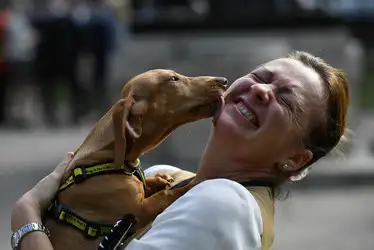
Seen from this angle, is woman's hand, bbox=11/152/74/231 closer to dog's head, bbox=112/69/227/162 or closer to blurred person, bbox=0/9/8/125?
dog's head, bbox=112/69/227/162

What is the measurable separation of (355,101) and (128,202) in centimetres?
1109

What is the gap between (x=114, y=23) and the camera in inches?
698

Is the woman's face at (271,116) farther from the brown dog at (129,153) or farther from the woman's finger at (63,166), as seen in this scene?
the woman's finger at (63,166)

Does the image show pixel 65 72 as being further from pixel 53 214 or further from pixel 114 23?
pixel 53 214

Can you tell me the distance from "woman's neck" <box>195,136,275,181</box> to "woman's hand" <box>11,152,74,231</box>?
0.42m

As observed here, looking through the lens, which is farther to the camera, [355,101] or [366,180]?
[355,101]

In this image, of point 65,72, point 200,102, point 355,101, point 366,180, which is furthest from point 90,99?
point 200,102

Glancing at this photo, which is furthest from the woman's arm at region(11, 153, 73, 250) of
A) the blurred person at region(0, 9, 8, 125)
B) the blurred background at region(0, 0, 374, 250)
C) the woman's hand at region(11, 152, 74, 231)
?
the blurred person at region(0, 9, 8, 125)

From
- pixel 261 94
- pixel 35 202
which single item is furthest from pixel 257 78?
pixel 35 202

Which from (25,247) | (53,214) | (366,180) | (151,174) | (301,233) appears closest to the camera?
(25,247)

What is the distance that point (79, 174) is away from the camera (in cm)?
284

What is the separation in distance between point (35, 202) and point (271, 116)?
25.8 inches

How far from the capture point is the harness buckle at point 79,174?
282 cm

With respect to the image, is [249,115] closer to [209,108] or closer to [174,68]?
[209,108]
